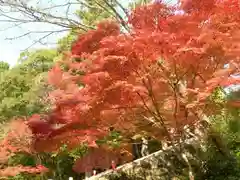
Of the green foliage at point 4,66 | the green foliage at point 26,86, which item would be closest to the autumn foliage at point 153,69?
the green foliage at point 26,86

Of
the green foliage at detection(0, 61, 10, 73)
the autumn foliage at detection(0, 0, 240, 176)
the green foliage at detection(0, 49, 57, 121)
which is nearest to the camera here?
the autumn foliage at detection(0, 0, 240, 176)

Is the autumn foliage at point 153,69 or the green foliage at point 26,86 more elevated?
the green foliage at point 26,86

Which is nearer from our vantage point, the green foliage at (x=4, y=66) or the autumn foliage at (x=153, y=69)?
the autumn foliage at (x=153, y=69)

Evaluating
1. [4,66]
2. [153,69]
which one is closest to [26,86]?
[4,66]

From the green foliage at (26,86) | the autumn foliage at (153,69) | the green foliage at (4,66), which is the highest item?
the green foliage at (4,66)

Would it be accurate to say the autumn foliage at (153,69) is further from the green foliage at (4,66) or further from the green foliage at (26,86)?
the green foliage at (4,66)

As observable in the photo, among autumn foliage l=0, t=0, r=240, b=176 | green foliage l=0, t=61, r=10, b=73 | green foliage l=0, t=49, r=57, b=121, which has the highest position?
green foliage l=0, t=61, r=10, b=73

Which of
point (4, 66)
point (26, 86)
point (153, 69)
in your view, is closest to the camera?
point (153, 69)

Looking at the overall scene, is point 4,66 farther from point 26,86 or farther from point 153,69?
point 153,69

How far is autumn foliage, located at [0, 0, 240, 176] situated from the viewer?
5.53 m

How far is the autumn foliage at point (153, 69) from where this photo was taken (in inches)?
218

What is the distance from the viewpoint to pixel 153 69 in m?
5.94

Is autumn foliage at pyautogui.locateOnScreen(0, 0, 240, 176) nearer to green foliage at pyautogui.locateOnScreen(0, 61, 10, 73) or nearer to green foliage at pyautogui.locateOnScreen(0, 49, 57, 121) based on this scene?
green foliage at pyautogui.locateOnScreen(0, 49, 57, 121)

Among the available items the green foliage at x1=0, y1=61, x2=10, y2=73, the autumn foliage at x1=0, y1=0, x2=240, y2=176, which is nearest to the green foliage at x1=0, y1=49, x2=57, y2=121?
the green foliage at x1=0, y1=61, x2=10, y2=73
